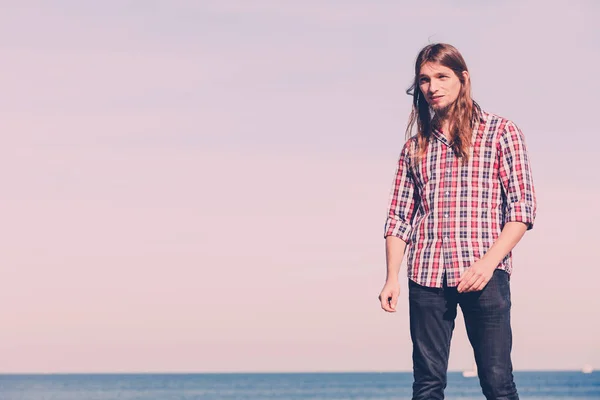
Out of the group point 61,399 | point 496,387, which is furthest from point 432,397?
point 61,399

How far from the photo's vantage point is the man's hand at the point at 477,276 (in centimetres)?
505

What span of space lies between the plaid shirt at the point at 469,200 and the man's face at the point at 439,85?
0.57 ft

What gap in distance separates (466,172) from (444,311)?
73 cm

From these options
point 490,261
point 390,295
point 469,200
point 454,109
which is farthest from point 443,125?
point 390,295

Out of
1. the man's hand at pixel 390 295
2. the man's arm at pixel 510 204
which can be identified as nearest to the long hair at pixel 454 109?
the man's arm at pixel 510 204

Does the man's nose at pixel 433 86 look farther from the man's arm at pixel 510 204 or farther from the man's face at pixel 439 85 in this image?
the man's arm at pixel 510 204

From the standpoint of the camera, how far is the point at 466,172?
17.5ft

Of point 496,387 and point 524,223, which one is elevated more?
point 524,223

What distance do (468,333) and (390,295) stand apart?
446 mm

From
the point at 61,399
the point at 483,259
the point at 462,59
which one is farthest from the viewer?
the point at 61,399

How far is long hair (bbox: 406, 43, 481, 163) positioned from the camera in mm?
5398

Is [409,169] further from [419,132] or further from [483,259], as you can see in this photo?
[483,259]

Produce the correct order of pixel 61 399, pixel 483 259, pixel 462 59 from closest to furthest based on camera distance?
pixel 483 259 → pixel 462 59 → pixel 61 399

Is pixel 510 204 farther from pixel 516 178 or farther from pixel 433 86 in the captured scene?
pixel 433 86
